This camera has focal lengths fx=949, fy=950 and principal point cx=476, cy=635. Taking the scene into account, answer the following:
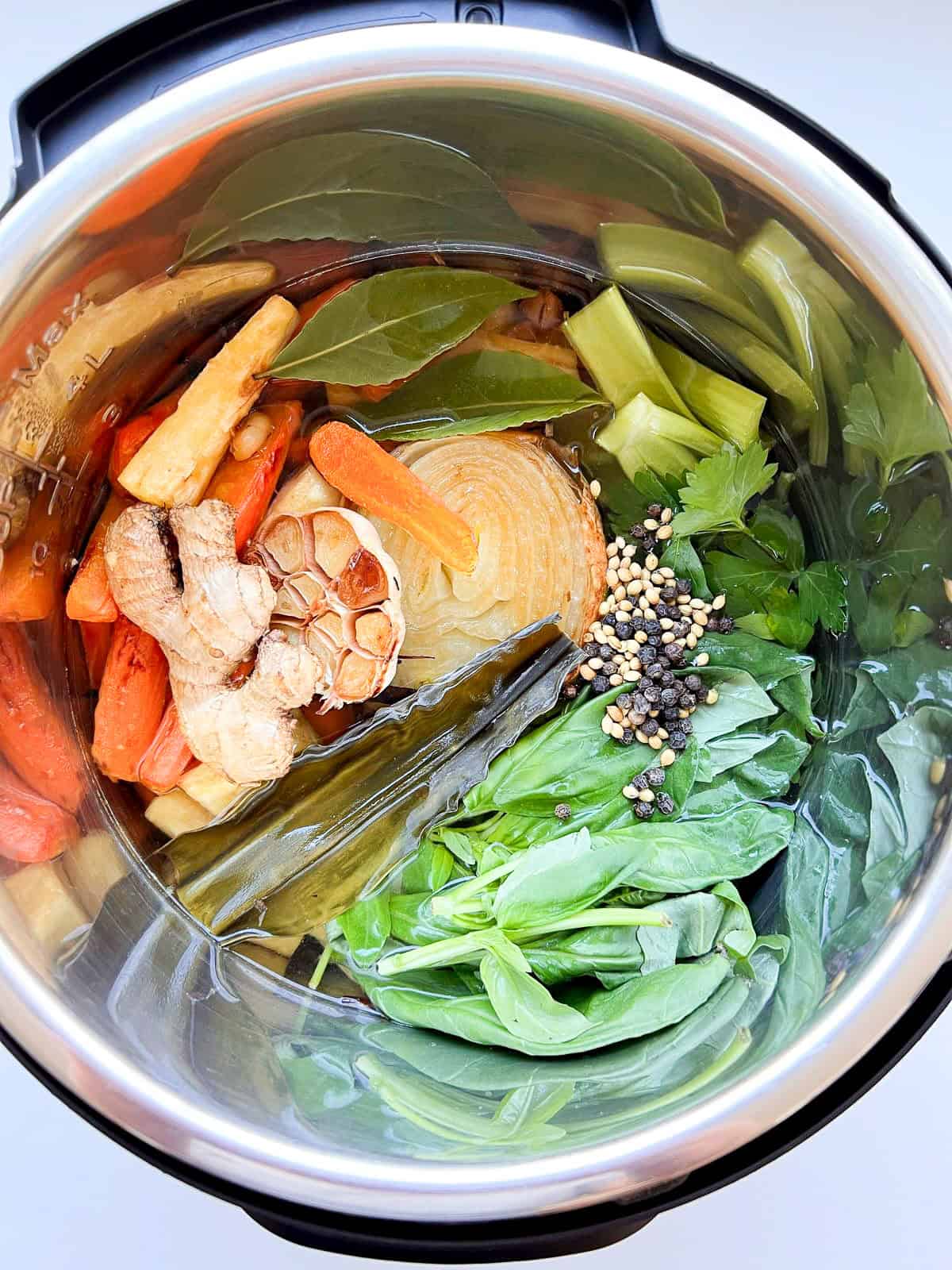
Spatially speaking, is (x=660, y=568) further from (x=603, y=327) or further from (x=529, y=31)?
(x=529, y=31)

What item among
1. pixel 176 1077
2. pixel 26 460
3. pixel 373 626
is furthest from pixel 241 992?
pixel 26 460

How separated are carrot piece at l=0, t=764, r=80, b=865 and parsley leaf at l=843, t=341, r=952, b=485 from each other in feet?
2.78

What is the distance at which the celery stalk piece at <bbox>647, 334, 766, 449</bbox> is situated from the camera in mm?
988

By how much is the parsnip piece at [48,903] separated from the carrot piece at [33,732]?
9cm

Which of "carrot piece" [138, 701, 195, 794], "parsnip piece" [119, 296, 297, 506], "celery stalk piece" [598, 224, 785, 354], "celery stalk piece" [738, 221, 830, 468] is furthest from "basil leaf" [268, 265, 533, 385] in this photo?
"carrot piece" [138, 701, 195, 794]

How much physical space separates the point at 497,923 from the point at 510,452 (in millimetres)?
498

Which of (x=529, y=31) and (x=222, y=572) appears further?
(x=222, y=572)

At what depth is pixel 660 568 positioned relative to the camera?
1045mm

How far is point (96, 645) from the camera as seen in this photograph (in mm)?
1006

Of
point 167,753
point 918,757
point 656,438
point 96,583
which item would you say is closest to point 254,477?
point 96,583

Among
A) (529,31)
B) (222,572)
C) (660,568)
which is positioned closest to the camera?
(529,31)

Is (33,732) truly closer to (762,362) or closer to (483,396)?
(483,396)

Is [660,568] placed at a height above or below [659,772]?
above

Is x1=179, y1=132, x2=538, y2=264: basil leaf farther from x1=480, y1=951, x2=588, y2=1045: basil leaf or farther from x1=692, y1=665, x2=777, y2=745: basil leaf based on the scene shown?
x1=480, y1=951, x2=588, y2=1045: basil leaf
